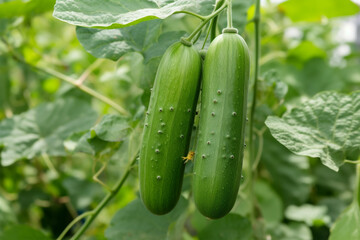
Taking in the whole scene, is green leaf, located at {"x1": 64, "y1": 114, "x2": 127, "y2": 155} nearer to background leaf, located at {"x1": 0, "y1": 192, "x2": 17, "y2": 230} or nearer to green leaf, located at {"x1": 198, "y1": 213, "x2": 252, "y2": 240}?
green leaf, located at {"x1": 198, "y1": 213, "x2": 252, "y2": 240}

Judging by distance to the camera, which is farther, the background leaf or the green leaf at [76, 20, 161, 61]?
the background leaf

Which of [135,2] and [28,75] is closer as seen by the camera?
[135,2]

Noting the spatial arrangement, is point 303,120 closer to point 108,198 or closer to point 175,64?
point 175,64

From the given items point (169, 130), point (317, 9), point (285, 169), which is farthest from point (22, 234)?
point (317, 9)

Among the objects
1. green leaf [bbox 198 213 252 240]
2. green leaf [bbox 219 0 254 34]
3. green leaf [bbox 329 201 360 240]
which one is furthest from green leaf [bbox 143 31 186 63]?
green leaf [bbox 329 201 360 240]

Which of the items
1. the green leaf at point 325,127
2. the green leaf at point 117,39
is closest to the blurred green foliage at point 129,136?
the green leaf at point 117,39

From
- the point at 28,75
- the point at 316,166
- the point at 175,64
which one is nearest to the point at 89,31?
the point at 175,64

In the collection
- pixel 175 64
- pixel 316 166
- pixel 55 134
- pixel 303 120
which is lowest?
pixel 316 166
